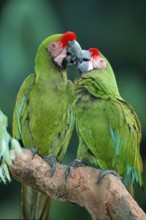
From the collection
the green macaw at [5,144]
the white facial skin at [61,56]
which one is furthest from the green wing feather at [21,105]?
the green macaw at [5,144]

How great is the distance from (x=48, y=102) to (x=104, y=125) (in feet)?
0.82

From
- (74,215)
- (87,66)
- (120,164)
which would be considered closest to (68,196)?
(120,164)

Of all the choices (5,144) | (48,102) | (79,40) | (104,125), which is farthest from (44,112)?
(79,40)

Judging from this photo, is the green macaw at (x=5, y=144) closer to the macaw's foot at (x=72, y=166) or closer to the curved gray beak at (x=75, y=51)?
the macaw's foot at (x=72, y=166)

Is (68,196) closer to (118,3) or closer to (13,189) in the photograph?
(13,189)

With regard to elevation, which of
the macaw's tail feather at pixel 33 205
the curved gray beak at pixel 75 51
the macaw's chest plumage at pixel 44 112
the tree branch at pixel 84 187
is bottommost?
the macaw's tail feather at pixel 33 205

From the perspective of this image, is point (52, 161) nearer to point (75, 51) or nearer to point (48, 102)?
point (48, 102)

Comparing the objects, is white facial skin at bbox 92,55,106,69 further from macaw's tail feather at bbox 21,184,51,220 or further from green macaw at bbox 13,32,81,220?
macaw's tail feather at bbox 21,184,51,220

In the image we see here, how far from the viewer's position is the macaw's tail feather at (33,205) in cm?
235

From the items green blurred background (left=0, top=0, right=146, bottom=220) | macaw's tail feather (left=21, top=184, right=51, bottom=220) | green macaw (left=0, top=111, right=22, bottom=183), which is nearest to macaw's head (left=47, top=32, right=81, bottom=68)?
macaw's tail feather (left=21, top=184, right=51, bottom=220)

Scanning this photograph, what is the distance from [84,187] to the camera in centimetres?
197

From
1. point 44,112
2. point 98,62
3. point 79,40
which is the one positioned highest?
point 98,62

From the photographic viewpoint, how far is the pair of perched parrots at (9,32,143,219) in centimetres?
217

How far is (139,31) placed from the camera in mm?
3965
